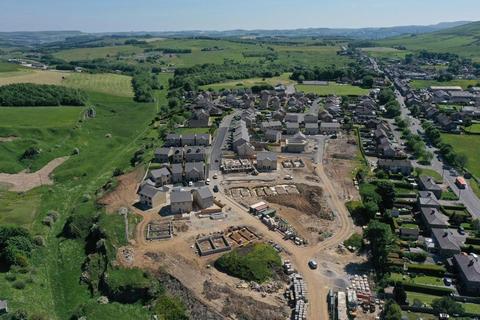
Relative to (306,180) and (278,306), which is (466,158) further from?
(278,306)

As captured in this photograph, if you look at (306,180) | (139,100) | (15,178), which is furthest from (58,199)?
(139,100)

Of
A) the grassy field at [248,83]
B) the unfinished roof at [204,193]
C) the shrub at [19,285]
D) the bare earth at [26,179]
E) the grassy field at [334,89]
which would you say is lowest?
the shrub at [19,285]

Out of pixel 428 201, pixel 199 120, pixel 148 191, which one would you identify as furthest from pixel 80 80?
pixel 428 201

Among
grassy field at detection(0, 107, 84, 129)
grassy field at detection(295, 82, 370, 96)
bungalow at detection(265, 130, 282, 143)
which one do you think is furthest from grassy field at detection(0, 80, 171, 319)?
grassy field at detection(295, 82, 370, 96)

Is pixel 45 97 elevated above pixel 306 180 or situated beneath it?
elevated above

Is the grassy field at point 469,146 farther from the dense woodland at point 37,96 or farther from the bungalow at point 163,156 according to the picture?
the dense woodland at point 37,96

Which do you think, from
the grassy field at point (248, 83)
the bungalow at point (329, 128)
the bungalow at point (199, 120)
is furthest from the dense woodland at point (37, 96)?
the bungalow at point (329, 128)
